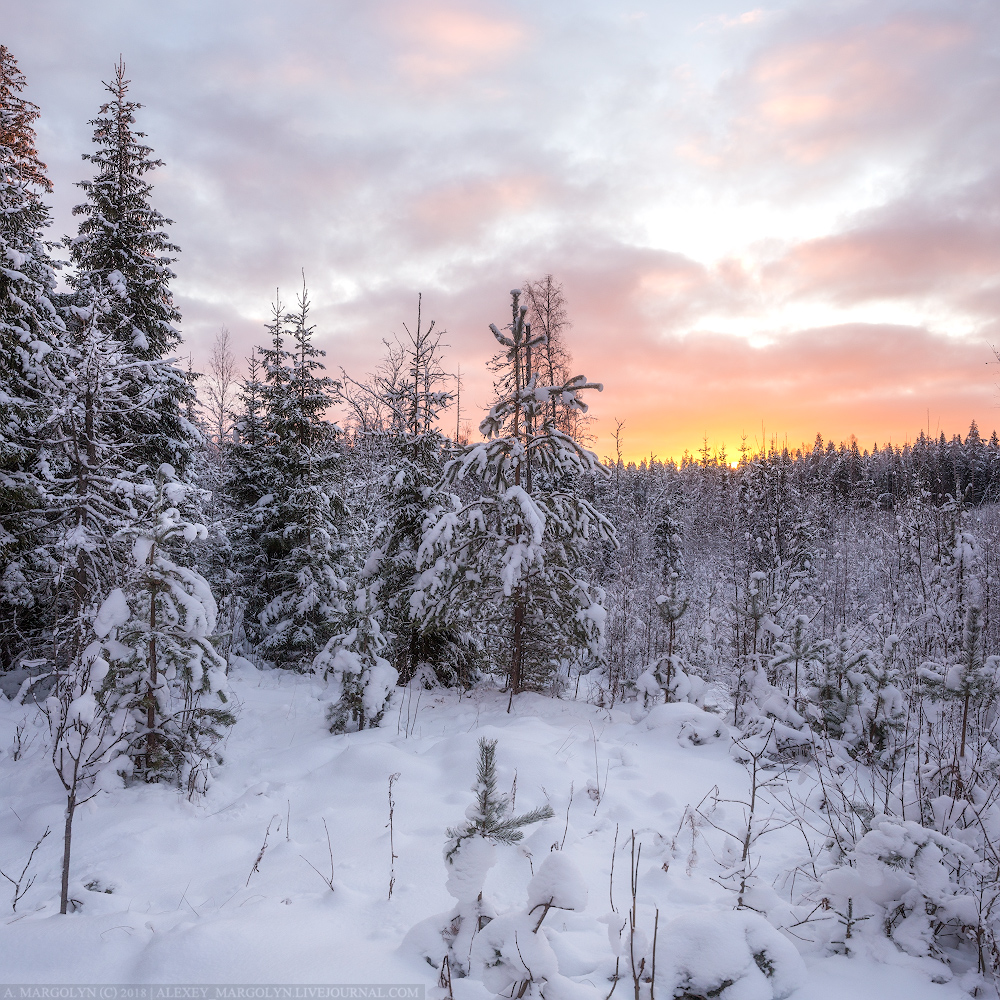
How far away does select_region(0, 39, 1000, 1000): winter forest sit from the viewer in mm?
2459

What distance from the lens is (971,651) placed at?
4.24 m

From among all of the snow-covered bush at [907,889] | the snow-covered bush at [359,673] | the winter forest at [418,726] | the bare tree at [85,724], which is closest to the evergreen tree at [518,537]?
the winter forest at [418,726]

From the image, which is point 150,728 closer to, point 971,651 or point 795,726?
point 795,726

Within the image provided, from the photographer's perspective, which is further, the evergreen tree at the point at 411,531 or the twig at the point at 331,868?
the evergreen tree at the point at 411,531

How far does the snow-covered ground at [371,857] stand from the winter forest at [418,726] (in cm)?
3

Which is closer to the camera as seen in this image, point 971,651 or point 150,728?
point 971,651

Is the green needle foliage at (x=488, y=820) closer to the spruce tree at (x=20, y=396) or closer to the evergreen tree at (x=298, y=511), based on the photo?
the spruce tree at (x=20, y=396)

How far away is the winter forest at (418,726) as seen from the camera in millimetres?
2459

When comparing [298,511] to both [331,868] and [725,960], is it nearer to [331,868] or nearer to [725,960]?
[331,868]

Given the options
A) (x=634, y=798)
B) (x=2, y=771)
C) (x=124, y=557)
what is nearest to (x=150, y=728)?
(x=2, y=771)

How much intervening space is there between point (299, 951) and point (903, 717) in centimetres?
622

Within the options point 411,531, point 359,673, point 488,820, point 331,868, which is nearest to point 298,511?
point 411,531

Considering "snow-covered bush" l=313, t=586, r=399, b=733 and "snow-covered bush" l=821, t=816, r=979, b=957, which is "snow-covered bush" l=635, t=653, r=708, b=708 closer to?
"snow-covered bush" l=313, t=586, r=399, b=733

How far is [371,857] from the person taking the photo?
3662mm
